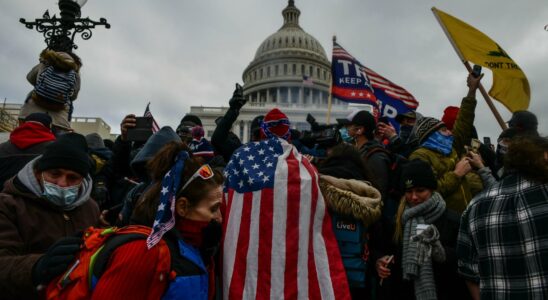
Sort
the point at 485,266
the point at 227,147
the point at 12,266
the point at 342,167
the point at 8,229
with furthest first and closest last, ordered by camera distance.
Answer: the point at 227,147
the point at 342,167
the point at 485,266
the point at 8,229
the point at 12,266

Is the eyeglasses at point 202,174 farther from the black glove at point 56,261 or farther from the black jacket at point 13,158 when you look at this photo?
the black jacket at point 13,158

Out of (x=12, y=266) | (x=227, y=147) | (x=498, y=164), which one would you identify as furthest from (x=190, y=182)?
(x=498, y=164)

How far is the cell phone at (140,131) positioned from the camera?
314 cm

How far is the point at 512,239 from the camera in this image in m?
2.08

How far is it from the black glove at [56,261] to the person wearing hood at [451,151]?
2.74m

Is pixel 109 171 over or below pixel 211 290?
over

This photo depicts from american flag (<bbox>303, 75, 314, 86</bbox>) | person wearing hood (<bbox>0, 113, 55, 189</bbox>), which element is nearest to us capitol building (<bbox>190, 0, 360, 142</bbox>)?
american flag (<bbox>303, 75, 314, 86</bbox>)

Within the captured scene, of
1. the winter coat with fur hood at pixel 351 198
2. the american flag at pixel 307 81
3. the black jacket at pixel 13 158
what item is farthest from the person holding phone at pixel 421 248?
the american flag at pixel 307 81

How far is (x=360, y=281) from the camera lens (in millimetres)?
2285

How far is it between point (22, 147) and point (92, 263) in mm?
1601

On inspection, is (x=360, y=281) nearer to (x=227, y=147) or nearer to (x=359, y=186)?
(x=359, y=186)

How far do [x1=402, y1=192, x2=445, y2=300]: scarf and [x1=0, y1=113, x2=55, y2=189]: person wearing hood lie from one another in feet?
8.35

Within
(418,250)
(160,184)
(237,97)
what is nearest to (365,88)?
(237,97)

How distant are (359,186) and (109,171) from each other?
2.30m
